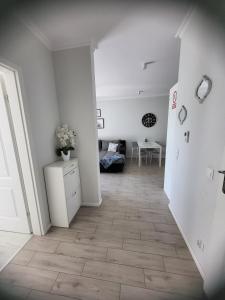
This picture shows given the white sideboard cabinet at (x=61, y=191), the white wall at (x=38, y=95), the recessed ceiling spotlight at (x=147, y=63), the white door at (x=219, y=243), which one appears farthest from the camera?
the recessed ceiling spotlight at (x=147, y=63)

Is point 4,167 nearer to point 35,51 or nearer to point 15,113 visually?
point 15,113

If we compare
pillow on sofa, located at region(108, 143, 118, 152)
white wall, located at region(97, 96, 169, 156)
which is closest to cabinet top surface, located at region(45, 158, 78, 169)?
pillow on sofa, located at region(108, 143, 118, 152)

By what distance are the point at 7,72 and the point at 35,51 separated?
0.50 metres

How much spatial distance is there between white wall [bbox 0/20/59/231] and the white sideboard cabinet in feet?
0.26

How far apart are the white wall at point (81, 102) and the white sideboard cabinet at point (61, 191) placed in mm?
291

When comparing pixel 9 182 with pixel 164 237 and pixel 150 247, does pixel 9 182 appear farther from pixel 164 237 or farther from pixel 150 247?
pixel 164 237

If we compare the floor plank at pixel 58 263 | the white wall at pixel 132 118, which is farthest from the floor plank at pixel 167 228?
the white wall at pixel 132 118

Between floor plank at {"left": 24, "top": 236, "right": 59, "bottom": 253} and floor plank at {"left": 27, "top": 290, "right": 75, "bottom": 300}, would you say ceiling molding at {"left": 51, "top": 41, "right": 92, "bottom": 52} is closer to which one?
floor plank at {"left": 24, "top": 236, "right": 59, "bottom": 253}

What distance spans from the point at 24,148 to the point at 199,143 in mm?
1861

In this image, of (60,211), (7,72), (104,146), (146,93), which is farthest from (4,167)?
(146,93)

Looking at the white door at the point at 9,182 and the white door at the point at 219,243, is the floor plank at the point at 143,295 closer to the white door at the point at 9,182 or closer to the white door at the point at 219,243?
the white door at the point at 219,243

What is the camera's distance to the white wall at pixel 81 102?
1917 mm

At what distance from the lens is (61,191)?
1.78 meters

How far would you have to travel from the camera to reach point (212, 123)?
3.68 feet
